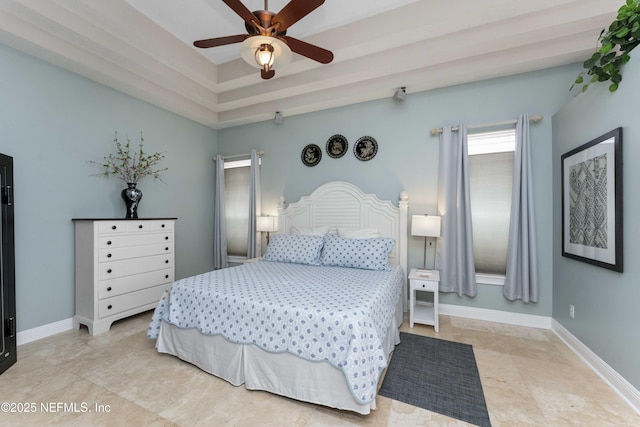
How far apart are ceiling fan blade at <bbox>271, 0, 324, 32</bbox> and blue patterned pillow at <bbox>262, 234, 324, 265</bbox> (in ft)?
7.10

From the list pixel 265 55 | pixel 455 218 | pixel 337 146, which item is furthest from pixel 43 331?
pixel 455 218

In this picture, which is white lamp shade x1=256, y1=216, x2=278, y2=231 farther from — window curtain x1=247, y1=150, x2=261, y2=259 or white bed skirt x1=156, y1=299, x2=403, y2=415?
white bed skirt x1=156, y1=299, x2=403, y2=415

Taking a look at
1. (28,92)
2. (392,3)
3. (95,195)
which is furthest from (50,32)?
(392,3)

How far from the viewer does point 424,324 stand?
9.85 feet

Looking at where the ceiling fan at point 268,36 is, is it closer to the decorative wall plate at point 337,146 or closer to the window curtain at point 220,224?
the decorative wall plate at point 337,146

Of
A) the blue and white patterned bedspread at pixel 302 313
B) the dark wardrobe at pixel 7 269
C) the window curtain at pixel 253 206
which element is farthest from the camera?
the window curtain at pixel 253 206

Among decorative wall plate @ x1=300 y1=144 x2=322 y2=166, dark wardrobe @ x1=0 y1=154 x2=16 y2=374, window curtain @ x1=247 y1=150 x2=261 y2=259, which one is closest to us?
dark wardrobe @ x1=0 y1=154 x2=16 y2=374

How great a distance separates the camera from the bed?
63.9 inches

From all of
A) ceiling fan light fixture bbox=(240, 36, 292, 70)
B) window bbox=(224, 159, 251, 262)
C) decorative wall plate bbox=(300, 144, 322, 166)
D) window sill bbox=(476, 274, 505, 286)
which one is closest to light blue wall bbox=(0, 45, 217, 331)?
window bbox=(224, 159, 251, 262)

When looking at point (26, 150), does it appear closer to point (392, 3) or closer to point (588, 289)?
point (392, 3)

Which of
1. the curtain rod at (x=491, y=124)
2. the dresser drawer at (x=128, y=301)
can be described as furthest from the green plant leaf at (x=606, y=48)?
the dresser drawer at (x=128, y=301)

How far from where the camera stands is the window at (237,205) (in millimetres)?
4586

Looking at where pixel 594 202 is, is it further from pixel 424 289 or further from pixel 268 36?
pixel 268 36

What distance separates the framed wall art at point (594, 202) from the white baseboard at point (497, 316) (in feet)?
2.68
